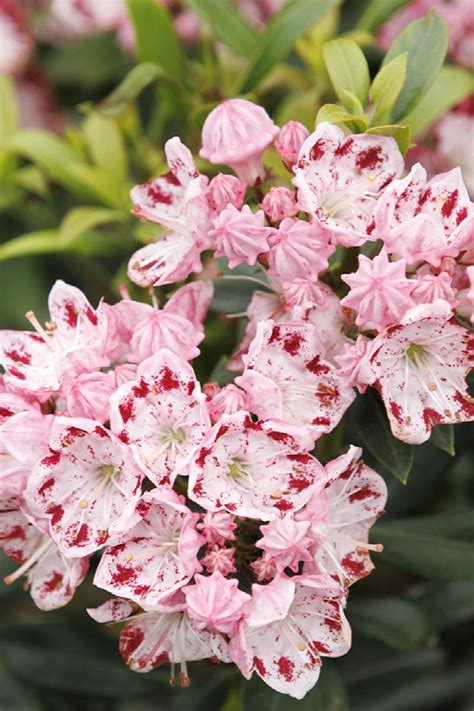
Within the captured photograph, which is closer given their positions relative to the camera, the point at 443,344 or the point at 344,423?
the point at 443,344

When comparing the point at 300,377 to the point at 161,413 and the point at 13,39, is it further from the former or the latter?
the point at 13,39

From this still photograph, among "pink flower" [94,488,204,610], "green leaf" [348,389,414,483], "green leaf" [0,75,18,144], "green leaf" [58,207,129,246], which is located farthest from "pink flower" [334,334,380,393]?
"green leaf" [0,75,18,144]

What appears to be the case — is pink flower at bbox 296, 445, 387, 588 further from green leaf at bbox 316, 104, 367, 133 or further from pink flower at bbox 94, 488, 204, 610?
green leaf at bbox 316, 104, 367, 133

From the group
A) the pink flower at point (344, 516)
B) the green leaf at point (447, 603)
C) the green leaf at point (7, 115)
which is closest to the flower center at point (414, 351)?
the pink flower at point (344, 516)

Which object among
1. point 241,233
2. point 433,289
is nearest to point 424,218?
point 433,289

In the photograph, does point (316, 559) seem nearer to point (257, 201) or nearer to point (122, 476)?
point (122, 476)

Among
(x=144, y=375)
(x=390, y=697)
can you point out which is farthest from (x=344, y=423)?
(x=390, y=697)
